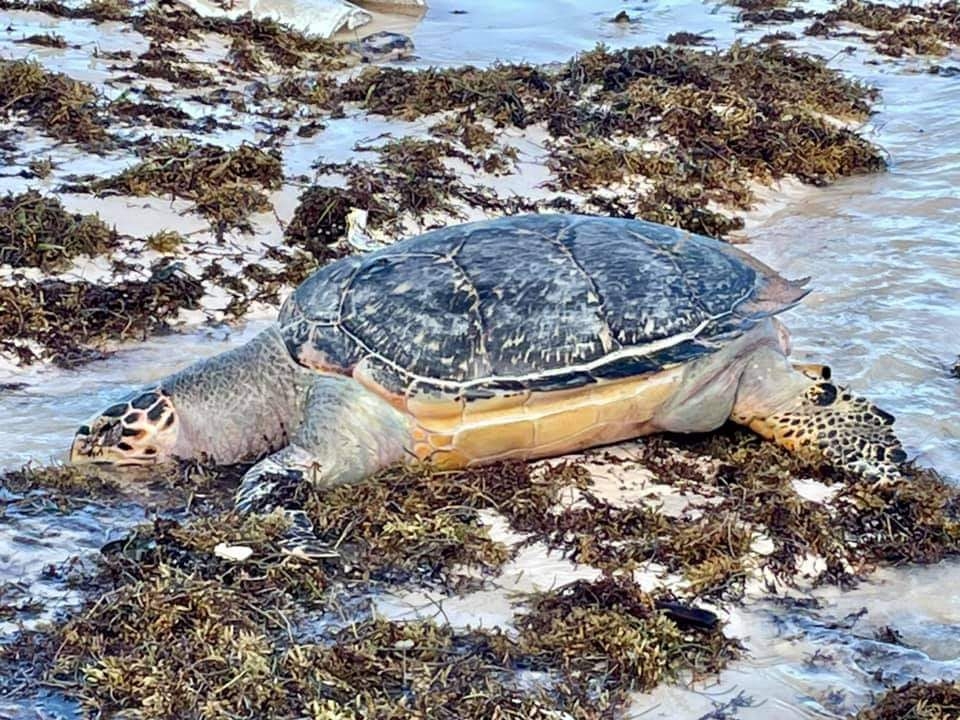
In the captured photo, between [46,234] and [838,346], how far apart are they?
4487mm

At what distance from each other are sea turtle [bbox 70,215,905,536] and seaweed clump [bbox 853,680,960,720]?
1550mm

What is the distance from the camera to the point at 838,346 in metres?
6.18

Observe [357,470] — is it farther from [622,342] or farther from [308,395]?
[622,342]

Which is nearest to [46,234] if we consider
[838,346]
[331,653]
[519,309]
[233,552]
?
[519,309]

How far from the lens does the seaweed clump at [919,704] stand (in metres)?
3.18

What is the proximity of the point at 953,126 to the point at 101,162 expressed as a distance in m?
6.73

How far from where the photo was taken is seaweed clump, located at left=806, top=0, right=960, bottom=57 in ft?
39.0

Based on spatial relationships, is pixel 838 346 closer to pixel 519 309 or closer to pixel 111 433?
pixel 519 309

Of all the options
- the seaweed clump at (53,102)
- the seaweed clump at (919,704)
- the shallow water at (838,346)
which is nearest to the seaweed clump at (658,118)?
the shallow water at (838,346)

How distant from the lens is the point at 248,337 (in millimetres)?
6496

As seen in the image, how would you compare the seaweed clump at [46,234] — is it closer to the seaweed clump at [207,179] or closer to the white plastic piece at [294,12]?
the seaweed clump at [207,179]

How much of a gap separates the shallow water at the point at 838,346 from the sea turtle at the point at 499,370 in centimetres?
50

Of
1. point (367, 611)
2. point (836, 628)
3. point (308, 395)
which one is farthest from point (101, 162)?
point (836, 628)

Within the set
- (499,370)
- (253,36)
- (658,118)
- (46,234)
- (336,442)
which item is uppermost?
(253,36)
